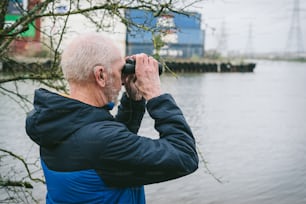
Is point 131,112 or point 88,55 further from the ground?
point 88,55

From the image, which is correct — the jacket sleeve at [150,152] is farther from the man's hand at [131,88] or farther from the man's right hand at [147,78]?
the man's hand at [131,88]

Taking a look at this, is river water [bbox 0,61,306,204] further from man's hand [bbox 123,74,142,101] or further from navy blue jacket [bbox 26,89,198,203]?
navy blue jacket [bbox 26,89,198,203]

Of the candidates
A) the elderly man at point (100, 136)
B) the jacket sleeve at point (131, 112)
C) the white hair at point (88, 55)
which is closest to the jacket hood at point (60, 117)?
the elderly man at point (100, 136)

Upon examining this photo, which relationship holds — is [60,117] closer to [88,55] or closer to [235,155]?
[88,55]

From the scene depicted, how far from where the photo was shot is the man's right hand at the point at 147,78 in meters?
1.79

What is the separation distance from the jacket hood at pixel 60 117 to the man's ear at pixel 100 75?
0.10 meters

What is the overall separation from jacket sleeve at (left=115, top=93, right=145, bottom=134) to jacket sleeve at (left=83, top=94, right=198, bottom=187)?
14.5 inches

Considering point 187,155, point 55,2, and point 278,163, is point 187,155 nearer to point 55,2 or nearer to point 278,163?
point 55,2

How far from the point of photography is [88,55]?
1708 millimetres

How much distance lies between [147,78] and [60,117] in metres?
0.37

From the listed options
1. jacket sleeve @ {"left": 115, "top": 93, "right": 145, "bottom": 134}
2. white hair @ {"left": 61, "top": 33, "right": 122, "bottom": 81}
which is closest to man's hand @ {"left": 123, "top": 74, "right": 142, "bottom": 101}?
jacket sleeve @ {"left": 115, "top": 93, "right": 145, "bottom": 134}

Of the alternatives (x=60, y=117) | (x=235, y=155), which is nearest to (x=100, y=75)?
(x=60, y=117)

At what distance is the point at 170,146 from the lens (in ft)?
5.56

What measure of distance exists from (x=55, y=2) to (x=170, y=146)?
3.13 metres
